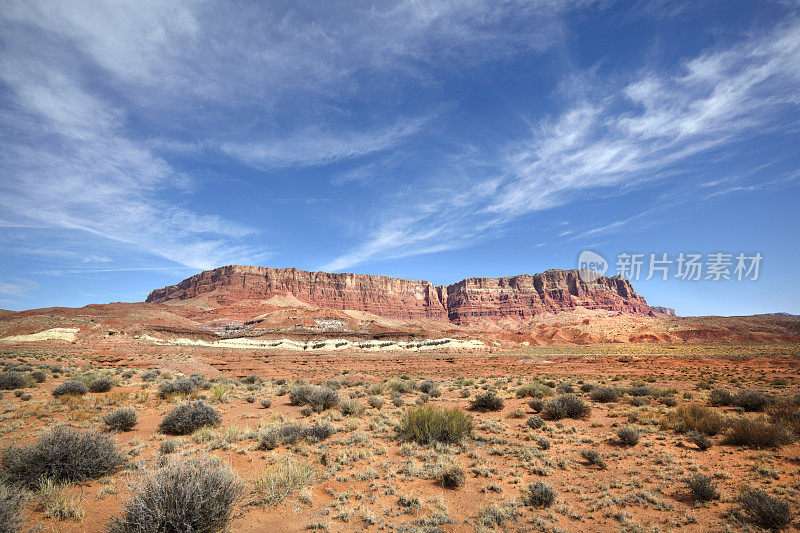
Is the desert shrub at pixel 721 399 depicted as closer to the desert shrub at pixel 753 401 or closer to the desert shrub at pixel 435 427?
the desert shrub at pixel 753 401

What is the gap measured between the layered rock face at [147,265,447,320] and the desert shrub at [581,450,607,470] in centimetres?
15116

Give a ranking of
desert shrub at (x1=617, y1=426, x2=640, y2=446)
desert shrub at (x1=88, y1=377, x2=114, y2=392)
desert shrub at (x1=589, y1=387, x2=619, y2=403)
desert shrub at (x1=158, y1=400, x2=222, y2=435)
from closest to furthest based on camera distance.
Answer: desert shrub at (x1=617, y1=426, x2=640, y2=446) → desert shrub at (x1=158, y1=400, x2=222, y2=435) → desert shrub at (x1=589, y1=387, x2=619, y2=403) → desert shrub at (x1=88, y1=377, x2=114, y2=392)

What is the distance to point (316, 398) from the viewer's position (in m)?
13.1

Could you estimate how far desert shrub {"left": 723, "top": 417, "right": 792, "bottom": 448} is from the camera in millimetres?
7695

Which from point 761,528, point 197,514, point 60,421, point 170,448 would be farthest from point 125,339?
point 761,528

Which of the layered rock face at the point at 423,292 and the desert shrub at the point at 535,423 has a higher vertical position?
the layered rock face at the point at 423,292

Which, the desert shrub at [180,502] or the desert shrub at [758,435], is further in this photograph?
the desert shrub at [758,435]

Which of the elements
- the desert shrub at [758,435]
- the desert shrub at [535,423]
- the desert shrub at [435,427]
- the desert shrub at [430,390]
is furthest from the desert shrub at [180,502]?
the desert shrub at [430,390]

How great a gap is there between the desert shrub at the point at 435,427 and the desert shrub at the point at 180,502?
5.38 meters

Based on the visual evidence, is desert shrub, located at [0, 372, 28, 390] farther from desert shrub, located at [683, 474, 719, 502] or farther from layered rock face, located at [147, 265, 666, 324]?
layered rock face, located at [147, 265, 666, 324]

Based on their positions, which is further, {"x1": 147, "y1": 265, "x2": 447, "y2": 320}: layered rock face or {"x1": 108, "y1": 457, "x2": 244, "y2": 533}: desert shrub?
{"x1": 147, "y1": 265, "x2": 447, "y2": 320}: layered rock face

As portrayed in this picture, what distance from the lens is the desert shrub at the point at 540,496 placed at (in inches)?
229

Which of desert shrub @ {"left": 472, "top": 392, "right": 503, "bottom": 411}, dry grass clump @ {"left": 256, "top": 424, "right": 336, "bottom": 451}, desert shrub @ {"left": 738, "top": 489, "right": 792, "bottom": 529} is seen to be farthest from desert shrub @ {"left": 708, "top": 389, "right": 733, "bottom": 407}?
A: dry grass clump @ {"left": 256, "top": 424, "right": 336, "bottom": 451}

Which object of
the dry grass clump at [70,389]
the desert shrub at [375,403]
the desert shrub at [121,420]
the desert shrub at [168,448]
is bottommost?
the desert shrub at [375,403]
